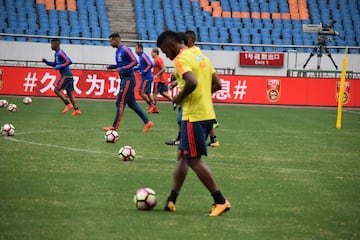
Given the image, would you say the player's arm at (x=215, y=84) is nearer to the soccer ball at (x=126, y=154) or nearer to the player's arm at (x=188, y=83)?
the player's arm at (x=188, y=83)

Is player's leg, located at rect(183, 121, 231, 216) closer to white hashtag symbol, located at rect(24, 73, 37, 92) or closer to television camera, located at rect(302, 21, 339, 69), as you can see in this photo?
white hashtag symbol, located at rect(24, 73, 37, 92)

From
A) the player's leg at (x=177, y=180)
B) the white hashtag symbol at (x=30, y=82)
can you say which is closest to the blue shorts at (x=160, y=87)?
the white hashtag symbol at (x=30, y=82)

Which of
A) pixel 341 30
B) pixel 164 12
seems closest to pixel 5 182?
pixel 164 12

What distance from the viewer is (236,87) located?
33188mm

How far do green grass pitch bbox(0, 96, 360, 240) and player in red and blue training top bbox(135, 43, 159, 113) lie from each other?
4.23 m

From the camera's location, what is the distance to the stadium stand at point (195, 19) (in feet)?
132

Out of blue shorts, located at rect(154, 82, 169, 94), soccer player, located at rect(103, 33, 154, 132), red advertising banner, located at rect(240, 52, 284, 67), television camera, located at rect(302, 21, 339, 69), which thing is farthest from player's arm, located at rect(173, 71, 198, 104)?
red advertising banner, located at rect(240, 52, 284, 67)

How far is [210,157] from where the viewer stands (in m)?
15.1

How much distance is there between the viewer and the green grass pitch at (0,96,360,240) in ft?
27.7

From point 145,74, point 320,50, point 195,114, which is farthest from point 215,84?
point 320,50

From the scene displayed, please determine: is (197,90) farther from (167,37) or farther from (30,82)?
(30,82)

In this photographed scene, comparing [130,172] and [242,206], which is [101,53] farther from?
[242,206]

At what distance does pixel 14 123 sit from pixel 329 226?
43.5 ft

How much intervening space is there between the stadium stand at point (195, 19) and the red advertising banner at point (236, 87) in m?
6.26
